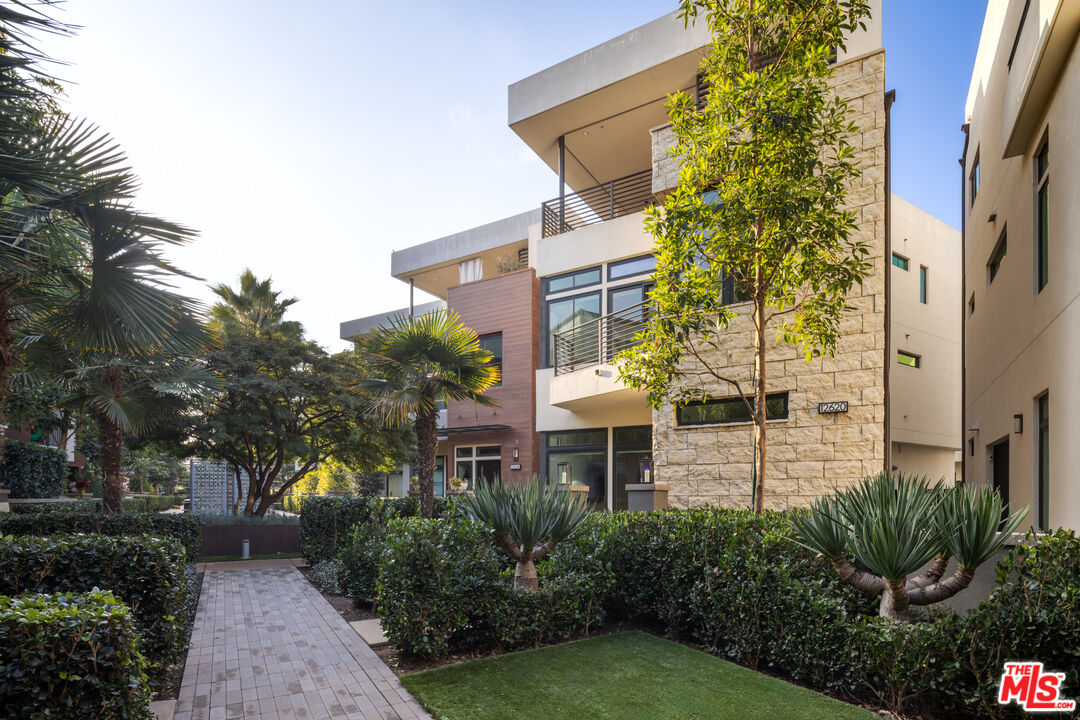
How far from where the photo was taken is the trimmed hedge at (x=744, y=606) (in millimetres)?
4191

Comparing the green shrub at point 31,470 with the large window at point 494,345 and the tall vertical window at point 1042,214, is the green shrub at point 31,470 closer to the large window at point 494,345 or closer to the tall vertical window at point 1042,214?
the large window at point 494,345

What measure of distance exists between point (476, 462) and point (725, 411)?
10.9m

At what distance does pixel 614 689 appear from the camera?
16.5 feet

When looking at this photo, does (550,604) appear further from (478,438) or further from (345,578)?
(478,438)

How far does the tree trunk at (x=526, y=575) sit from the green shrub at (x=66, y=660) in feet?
12.4

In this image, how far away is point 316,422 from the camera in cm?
1644

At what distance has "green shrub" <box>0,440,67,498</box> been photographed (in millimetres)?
17812

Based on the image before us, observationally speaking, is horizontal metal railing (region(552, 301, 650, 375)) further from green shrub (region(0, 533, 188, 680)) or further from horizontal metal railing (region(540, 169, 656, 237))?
green shrub (region(0, 533, 188, 680))

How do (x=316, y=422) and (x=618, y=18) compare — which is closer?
(x=618, y=18)

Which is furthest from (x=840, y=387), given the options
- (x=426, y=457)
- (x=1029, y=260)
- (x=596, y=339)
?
(x=596, y=339)

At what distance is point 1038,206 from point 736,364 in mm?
4290

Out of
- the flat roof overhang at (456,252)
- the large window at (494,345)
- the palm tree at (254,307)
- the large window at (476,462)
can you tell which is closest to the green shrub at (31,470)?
the palm tree at (254,307)

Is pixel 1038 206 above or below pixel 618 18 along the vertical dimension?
below

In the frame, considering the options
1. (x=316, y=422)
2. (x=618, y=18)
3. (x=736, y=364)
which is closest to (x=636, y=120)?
(x=618, y=18)
